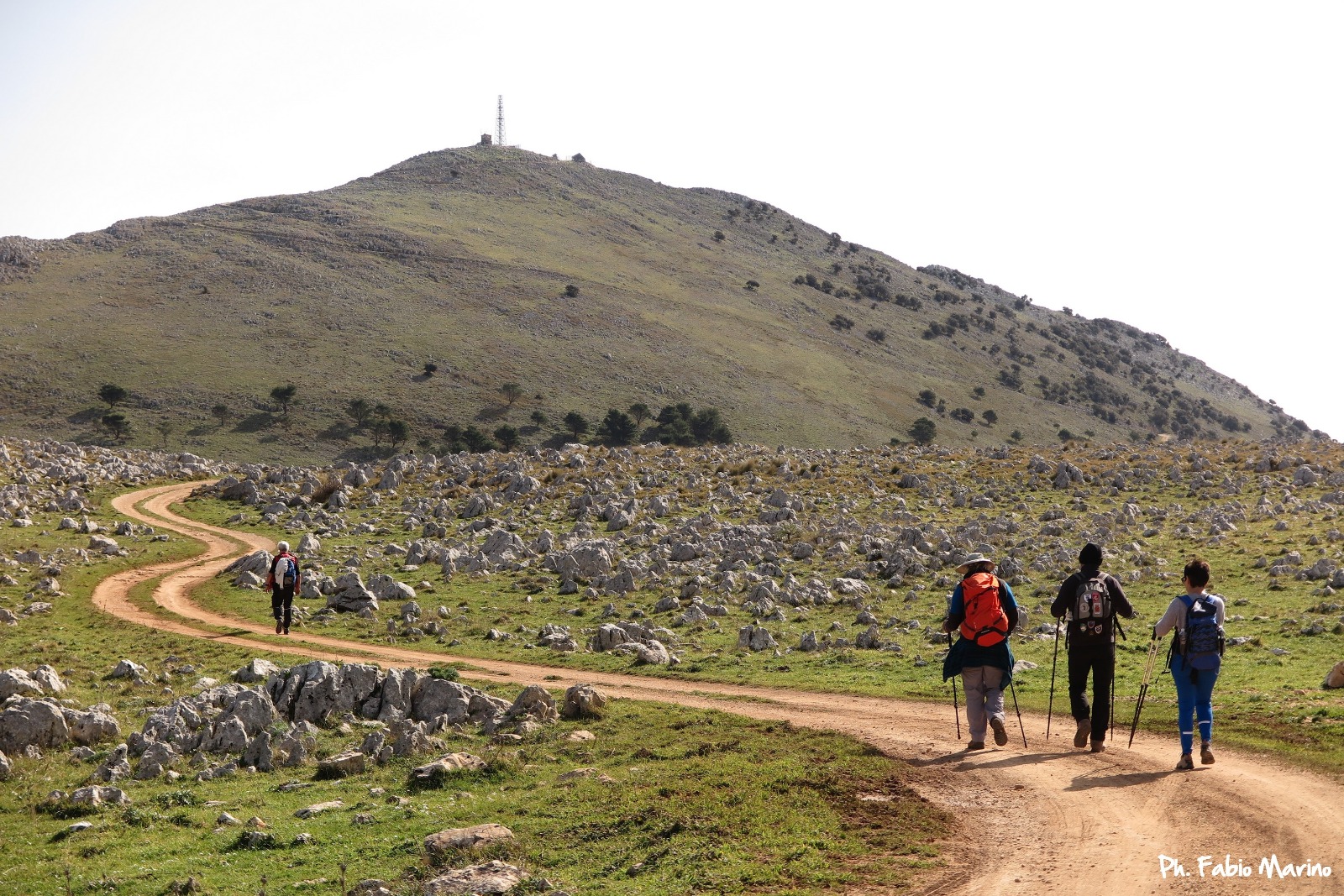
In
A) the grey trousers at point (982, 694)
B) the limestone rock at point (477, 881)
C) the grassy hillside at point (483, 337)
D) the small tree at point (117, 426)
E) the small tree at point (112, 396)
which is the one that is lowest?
the limestone rock at point (477, 881)

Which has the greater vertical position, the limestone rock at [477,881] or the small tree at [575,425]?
the small tree at [575,425]

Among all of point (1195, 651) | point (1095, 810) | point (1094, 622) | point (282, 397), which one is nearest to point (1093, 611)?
point (1094, 622)

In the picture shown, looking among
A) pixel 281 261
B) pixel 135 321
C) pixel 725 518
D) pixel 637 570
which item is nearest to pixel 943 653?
pixel 637 570

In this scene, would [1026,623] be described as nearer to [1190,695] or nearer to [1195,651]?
[1190,695]

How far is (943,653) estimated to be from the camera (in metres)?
23.6

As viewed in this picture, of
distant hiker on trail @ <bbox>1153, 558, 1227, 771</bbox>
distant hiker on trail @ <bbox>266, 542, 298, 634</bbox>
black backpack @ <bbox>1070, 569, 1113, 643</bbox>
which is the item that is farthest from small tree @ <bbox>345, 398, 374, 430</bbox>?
distant hiker on trail @ <bbox>1153, 558, 1227, 771</bbox>

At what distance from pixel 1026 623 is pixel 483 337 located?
100852 millimetres

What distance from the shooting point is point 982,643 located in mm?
13758

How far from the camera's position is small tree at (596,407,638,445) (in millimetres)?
101438

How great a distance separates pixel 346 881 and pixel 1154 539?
33840 mm

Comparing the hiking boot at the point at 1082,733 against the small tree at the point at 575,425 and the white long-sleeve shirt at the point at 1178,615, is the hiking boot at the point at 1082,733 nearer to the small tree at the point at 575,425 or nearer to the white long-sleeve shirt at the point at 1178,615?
the white long-sleeve shirt at the point at 1178,615

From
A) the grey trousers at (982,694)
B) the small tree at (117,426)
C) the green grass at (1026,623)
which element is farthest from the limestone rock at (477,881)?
the small tree at (117,426)

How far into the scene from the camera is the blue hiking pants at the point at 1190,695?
41.5 ft

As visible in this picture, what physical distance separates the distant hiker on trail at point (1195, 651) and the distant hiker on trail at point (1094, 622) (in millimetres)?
708
